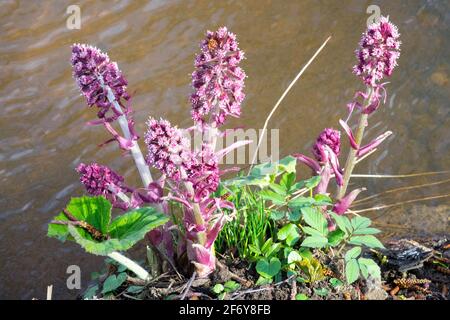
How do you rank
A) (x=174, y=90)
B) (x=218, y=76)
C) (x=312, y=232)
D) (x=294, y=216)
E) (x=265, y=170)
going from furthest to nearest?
(x=174, y=90) → (x=265, y=170) → (x=294, y=216) → (x=312, y=232) → (x=218, y=76)

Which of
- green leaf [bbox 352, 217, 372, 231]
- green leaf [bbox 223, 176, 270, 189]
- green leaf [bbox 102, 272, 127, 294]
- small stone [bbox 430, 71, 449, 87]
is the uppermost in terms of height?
small stone [bbox 430, 71, 449, 87]

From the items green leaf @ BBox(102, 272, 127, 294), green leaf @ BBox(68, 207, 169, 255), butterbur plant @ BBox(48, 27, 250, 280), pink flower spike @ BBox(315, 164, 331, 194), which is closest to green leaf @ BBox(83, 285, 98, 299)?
green leaf @ BBox(102, 272, 127, 294)

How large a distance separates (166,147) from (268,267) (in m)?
0.63

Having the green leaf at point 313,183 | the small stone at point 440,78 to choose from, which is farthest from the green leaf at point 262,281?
the small stone at point 440,78

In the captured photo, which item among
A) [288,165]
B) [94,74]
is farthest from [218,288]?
[94,74]

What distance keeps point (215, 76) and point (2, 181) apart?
1876mm

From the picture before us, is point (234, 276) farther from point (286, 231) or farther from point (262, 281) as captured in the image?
point (286, 231)

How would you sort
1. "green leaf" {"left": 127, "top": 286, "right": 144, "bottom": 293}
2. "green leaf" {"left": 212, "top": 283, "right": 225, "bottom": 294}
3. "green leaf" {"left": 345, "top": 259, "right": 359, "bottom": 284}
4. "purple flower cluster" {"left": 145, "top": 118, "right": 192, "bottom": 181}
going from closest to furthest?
"purple flower cluster" {"left": 145, "top": 118, "right": 192, "bottom": 181} < "green leaf" {"left": 345, "top": 259, "right": 359, "bottom": 284} < "green leaf" {"left": 212, "top": 283, "right": 225, "bottom": 294} < "green leaf" {"left": 127, "top": 286, "right": 144, "bottom": 293}

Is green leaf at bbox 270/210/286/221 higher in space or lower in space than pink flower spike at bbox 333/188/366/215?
lower

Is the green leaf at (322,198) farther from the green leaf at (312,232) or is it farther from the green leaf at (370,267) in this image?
the green leaf at (370,267)

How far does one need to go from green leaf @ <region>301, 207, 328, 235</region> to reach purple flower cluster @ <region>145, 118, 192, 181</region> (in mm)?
535

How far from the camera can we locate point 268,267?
7.06 feet

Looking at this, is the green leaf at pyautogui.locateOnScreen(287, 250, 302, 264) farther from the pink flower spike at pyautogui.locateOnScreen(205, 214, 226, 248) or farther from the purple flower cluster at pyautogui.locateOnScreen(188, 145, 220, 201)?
the purple flower cluster at pyautogui.locateOnScreen(188, 145, 220, 201)

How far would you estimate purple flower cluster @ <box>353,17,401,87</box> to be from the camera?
6.80ft
